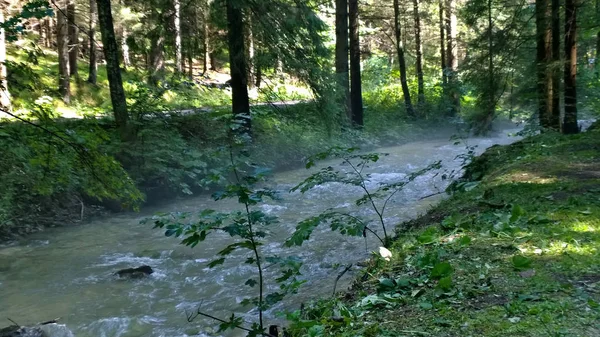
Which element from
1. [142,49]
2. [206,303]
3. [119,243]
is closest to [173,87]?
[142,49]

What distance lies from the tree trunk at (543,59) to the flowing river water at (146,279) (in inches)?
137

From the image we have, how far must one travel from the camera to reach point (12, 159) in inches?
274

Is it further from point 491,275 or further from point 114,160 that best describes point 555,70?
point 114,160

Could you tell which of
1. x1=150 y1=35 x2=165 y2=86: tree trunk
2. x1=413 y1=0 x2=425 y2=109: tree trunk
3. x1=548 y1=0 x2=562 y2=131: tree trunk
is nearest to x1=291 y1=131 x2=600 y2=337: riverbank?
x1=548 y1=0 x2=562 y2=131: tree trunk

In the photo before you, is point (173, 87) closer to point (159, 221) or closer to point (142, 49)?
point (142, 49)

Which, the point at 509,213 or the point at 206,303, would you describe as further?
the point at 206,303

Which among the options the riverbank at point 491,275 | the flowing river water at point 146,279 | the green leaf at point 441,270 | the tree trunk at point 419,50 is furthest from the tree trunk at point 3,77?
the tree trunk at point 419,50

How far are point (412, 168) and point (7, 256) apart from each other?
10902mm

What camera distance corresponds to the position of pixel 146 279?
7152 millimetres

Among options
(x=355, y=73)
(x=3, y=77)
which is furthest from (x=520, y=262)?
(x=355, y=73)

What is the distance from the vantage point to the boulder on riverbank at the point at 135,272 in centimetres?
722

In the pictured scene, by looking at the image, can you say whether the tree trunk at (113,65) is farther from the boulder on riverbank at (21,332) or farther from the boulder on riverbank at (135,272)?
the boulder on riverbank at (21,332)

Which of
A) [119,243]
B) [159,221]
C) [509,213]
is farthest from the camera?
[119,243]

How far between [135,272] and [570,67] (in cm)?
973
